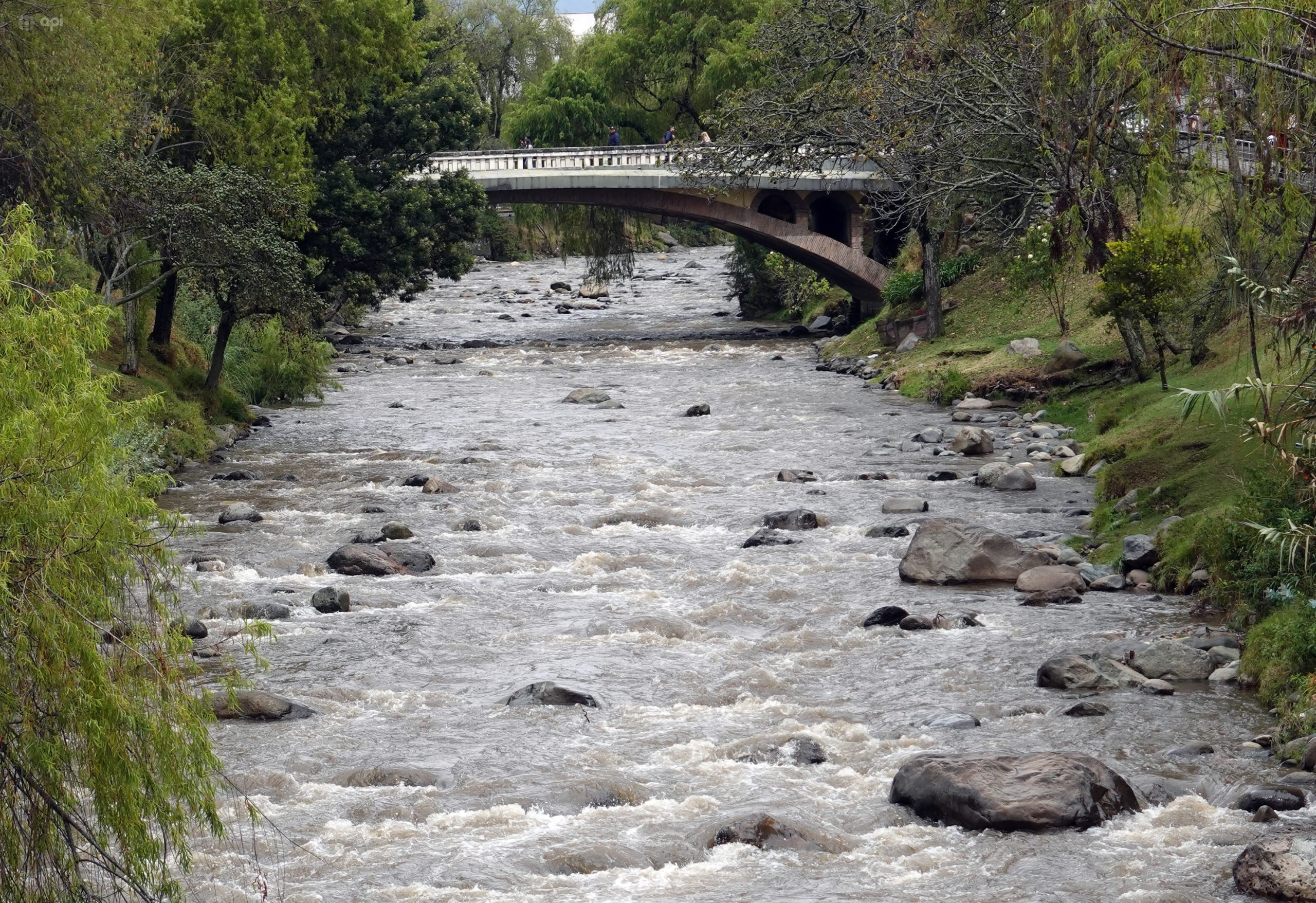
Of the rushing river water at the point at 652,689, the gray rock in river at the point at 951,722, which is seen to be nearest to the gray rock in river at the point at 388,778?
the rushing river water at the point at 652,689

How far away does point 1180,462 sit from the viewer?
22016mm

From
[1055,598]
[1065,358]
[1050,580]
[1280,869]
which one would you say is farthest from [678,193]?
[1280,869]

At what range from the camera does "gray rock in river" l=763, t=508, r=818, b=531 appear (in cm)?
2289

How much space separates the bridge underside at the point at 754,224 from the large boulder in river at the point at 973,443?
21703 millimetres

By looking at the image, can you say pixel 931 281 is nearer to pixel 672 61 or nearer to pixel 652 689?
pixel 672 61

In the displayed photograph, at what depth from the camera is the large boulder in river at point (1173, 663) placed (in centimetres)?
1534

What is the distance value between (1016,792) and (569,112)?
169ft

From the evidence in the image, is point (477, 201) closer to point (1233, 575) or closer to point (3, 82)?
point (3, 82)

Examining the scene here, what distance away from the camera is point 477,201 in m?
45.0

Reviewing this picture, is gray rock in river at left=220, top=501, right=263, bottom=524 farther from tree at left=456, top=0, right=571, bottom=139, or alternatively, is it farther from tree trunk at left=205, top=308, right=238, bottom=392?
tree at left=456, top=0, right=571, bottom=139

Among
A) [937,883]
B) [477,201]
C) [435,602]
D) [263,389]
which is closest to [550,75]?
[477,201]

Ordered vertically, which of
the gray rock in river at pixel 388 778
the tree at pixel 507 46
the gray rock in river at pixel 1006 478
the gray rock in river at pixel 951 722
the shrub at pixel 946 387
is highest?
the tree at pixel 507 46

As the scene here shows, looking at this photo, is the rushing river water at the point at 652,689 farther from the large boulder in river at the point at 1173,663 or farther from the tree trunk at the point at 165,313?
the tree trunk at the point at 165,313

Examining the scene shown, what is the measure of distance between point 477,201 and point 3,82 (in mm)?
21758
